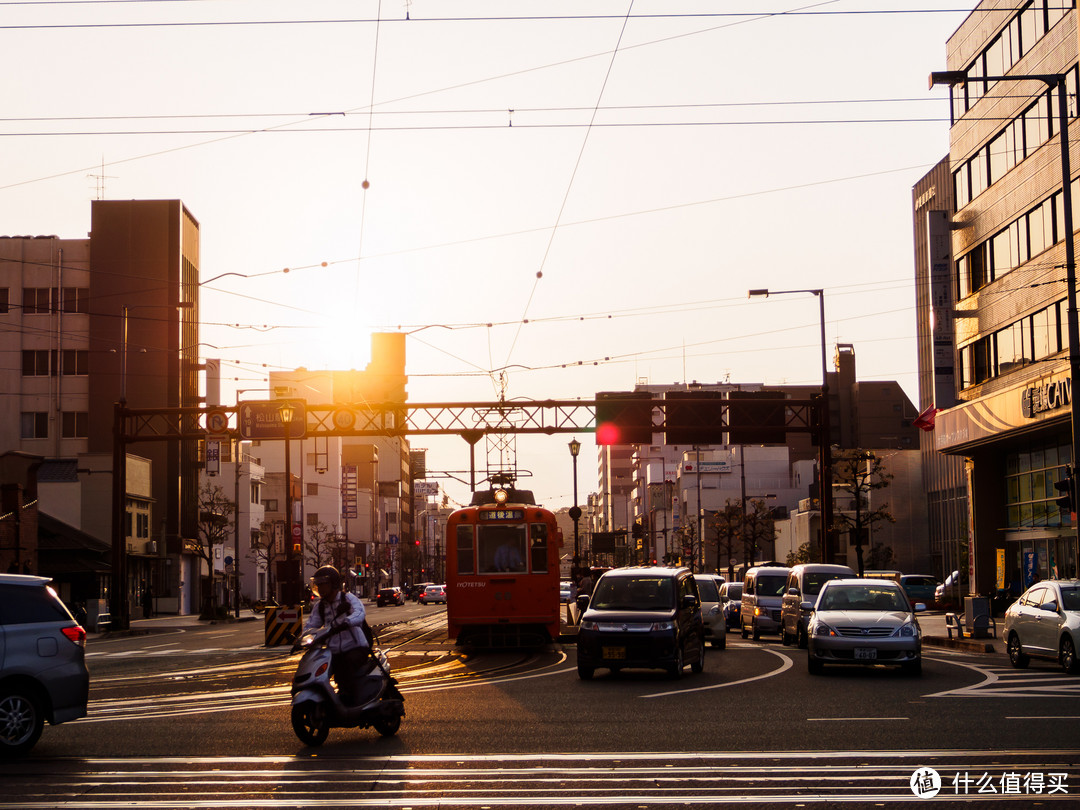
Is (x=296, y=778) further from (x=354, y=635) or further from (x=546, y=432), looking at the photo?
(x=546, y=432)

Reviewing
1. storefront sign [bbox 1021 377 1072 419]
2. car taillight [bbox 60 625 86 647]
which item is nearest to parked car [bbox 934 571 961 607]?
storefront sign [bbox 1021 377 1072 419]

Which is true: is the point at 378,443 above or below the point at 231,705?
above

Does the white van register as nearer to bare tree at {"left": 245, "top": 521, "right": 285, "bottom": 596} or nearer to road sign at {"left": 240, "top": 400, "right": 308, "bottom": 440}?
road sign at {"left": 240, "top": 400, "right": 308, "bottom": 440}

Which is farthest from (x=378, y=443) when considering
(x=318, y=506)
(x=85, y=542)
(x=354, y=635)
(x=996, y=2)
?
(x=354, y=635)

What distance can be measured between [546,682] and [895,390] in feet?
349

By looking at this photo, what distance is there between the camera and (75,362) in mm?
76938

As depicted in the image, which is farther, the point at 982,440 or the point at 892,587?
the point at 982,440

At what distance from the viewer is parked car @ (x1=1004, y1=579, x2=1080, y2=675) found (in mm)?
21516

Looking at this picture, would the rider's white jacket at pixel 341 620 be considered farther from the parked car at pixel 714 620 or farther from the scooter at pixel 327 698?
the parked car at pixel 714 620

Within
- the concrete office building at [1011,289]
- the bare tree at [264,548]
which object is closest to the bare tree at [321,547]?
the bare tree at [264,548]

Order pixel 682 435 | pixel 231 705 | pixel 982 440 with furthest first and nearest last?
1. pixel 682 435
2. pixel 982 440
3. pixel 231 705

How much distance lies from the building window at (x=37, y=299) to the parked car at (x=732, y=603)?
4748cm

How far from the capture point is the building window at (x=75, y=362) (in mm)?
76688

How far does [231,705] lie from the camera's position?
17312 millimetres
